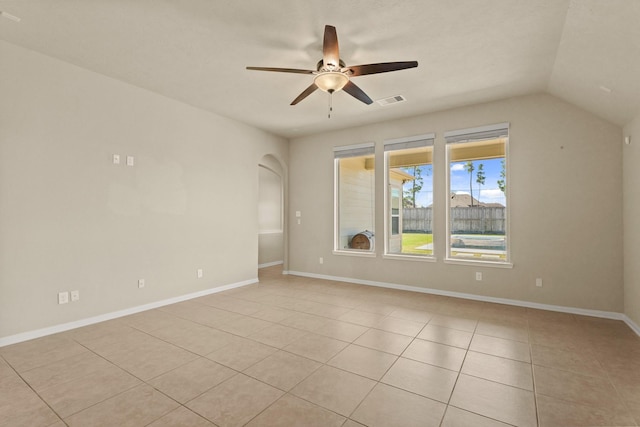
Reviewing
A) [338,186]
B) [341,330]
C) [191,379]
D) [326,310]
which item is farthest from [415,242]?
[191,379]

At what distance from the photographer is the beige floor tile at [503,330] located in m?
3.20

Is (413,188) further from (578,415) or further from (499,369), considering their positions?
(578,415)

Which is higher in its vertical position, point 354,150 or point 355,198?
point 354,150

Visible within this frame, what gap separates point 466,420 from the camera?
1878mm

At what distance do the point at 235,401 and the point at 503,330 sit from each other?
293 centimetres

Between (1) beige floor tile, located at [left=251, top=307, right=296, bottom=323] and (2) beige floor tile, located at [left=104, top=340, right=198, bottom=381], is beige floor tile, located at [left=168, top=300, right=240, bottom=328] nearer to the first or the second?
(1) beige floor tile, located at [left=251, top=307, right=296, bottom=323]

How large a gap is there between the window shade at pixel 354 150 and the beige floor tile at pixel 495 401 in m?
4.14

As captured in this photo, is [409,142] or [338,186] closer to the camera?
[409,142]

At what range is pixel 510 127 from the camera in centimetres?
437

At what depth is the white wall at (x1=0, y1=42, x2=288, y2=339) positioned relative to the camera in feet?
10.1

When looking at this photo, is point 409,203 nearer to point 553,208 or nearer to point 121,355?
point 553,208

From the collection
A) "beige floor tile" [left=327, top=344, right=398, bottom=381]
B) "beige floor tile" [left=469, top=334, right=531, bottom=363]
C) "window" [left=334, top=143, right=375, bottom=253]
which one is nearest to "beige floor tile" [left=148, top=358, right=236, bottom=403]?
"beige floor tile" [left=327, top=344, right=398, bottom=381]

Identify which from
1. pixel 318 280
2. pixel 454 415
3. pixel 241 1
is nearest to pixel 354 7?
pixel 241 1

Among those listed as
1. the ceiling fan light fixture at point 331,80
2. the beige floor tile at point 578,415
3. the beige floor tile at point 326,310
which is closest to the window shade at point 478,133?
the ceiling fan light fixture at point 331,80
